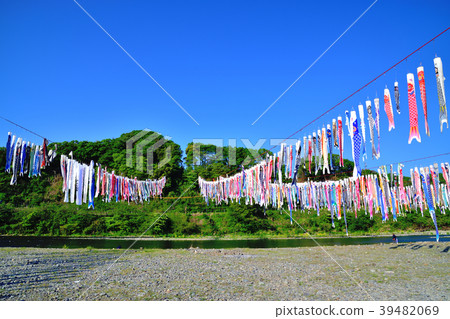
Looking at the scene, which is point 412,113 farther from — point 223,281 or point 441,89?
point 223,281

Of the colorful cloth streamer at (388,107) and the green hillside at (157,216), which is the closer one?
the colorful cloth streamer at (388,107)

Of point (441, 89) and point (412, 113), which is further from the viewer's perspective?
point (412, 113)

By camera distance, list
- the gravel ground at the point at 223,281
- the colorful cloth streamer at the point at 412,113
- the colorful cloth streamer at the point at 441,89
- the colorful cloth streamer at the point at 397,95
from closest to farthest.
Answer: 1. the colorful cloth streamer at the point at 441,89
2. the colorful cloth streamer at the point at 412,113
3. the colorful cloth streamer at the point at 397,95
4. the gravel ground at the point at 223,281

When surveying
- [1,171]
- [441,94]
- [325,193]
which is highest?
[1,171]

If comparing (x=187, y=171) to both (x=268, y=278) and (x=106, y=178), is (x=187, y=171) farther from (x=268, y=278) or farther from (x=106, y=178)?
(x=268, y=278)

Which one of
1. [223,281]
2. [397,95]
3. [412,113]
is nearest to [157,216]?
[223,281]

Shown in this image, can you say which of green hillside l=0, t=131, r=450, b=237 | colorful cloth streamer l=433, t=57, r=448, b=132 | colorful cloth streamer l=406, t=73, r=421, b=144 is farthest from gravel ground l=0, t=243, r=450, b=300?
green hillside l=0, t=131, r=450, b=237

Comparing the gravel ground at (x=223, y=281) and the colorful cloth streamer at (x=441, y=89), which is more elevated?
the colorful cloth streamer at (x=441, y=89)

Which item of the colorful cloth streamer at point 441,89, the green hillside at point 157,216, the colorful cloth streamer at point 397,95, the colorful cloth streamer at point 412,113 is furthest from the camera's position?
the green hillside at point 157,216

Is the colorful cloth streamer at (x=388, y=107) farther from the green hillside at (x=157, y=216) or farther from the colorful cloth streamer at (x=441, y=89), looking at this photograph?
the green hillside at (x=157, y=216)

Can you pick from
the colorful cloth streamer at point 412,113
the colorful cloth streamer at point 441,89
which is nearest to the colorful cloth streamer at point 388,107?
the colorful cloth streamer at point 412,113

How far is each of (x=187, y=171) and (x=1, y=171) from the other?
94.6 ft

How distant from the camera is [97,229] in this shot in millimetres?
36500
